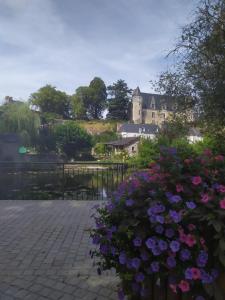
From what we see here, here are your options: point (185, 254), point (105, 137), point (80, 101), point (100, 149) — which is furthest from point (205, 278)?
point (80, 101)

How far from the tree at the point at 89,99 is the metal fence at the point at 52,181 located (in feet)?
230

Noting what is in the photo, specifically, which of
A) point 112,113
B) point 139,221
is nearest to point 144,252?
point 139,221

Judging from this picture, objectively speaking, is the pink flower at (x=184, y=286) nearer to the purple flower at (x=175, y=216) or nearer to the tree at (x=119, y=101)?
the purple flower at (x=175, y=216)

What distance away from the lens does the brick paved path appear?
3.29m

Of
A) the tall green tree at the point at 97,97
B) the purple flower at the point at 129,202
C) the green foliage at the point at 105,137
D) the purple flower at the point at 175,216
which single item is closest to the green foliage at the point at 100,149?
the green foliage at the point at 105,137

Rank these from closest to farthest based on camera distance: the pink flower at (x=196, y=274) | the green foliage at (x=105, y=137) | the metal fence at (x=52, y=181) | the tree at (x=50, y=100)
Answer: the pink flower at (x=196, y=274), the metal fence at (x=52, y=181), the green foliage at (x=105, y=137), the tree at (x=50, y=100)

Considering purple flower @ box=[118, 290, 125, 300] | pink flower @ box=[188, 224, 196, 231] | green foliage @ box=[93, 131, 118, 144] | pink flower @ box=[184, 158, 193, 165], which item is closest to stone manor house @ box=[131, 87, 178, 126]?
green foliage @ box=[93, 131, 118, 144]

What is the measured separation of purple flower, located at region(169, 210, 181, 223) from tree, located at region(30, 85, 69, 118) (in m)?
77.9

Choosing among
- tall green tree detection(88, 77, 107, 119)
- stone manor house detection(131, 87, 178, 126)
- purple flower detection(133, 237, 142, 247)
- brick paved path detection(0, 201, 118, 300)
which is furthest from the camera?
tall green tree detection(88, 77, 107, 119)

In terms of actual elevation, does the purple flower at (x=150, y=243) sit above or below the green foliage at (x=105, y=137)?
below

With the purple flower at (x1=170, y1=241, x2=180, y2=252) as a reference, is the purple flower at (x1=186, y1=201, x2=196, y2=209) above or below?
above

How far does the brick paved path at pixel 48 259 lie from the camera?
3295 millimetres

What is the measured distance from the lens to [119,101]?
85.6 metres

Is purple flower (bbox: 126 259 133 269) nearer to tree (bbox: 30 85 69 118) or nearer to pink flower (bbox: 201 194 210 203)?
pink flower (bbox: 201 194 210 203)
